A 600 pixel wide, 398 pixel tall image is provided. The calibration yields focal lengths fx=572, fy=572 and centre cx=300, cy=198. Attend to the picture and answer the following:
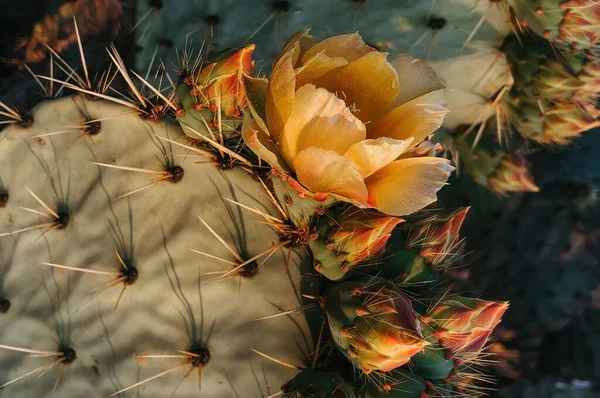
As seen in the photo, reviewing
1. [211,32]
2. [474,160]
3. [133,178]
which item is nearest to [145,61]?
[211,32]

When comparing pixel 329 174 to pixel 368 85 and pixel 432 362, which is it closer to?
pixel 368 85

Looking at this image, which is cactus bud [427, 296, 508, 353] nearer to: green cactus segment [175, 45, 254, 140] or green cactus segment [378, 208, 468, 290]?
green cactus segment [378, 208, 468, 290]

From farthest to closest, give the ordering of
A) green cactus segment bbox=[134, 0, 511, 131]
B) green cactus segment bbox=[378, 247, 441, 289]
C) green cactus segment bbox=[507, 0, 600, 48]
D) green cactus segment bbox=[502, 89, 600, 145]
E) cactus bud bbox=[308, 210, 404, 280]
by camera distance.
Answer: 1. green cactus segment bbox=[502, 89, 600, 145]
2. green cactus segment bbox=[134, 0, 511, 131]
3. green cactus segment bbox=[507, 0, 600, 48]
4. green cactus segment bbox=[378, 247, 441, 289]
5. cactus bud bbox=[308, 210, 404, 280]

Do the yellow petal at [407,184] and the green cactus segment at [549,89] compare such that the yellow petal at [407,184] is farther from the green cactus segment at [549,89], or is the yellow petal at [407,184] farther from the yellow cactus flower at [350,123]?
the green cactus segment at [549,89]

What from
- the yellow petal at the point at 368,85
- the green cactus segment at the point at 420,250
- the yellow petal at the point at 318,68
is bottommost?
the green cactus segment at the point at 420,250

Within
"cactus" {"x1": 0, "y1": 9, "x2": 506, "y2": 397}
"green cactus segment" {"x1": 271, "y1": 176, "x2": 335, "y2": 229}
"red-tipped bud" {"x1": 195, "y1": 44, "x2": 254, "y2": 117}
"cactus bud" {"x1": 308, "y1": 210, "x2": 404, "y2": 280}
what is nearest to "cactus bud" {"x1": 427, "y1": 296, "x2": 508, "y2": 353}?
"cactus" {"x1": 0, "y1": 9, "x2": 506, "y2": 397}

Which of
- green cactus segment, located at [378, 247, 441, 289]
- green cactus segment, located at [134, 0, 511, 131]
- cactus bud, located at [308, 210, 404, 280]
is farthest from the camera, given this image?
green cactus segment, located at [134, 0, 511, 131]

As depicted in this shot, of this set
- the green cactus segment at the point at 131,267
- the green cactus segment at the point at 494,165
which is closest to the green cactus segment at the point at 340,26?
the green cactus segment at the point at 494,165
